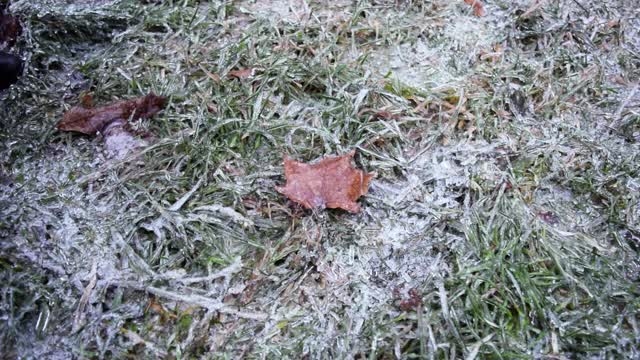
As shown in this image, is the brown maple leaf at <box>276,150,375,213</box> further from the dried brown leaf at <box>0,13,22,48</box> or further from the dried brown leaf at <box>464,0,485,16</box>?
the dried brown leaf at <box>0,13,22,48</box>

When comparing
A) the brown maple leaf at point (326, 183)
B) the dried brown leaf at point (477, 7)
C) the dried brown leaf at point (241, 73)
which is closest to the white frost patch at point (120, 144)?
the dried brown leaf at point (241, 73)

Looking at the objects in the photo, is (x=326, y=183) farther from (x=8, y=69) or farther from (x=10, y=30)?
(x=10, y=30)

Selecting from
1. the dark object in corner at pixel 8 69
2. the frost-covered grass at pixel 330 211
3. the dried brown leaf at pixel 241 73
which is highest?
the dark object in corner at pixel 8 69

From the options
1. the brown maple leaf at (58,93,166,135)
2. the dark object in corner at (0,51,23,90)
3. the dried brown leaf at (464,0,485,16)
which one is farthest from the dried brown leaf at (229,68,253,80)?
the dried brown leaf at (464,0,485,16)

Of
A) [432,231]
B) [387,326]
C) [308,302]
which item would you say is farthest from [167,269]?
[432,231]

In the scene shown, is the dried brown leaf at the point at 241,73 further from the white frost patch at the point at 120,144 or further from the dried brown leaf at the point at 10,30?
the dried brown leaf at the point at 10,30
